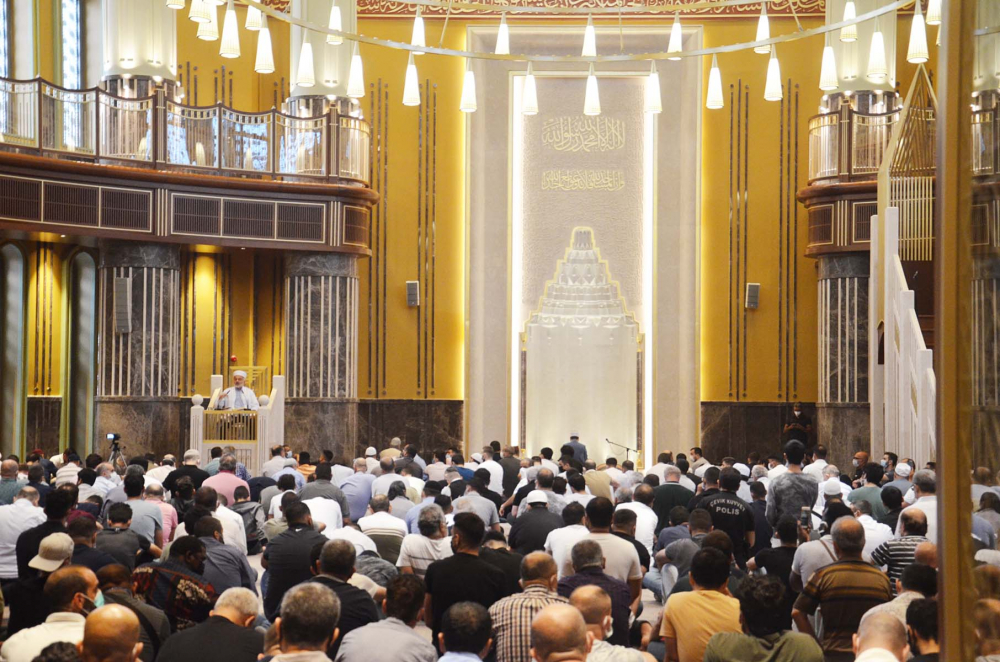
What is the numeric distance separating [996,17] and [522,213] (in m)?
19.1

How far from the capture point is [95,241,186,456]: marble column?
1571 centimetres

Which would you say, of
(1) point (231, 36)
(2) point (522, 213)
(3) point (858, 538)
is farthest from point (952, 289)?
(2) point (522, 213)

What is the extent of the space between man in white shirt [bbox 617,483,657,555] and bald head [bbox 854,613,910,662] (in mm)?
4411

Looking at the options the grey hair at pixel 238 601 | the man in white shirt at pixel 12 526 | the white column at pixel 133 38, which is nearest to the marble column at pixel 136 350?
the white column at pixel 133 38

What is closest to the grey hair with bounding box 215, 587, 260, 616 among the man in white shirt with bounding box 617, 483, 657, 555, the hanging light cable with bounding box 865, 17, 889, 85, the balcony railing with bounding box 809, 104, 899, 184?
the man in white shirt with bounding box 617, 483, 657, 555

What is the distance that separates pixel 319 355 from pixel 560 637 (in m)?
14.0

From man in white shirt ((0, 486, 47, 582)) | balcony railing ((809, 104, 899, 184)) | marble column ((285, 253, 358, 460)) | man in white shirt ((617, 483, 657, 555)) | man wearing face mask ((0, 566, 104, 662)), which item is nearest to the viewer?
man wearing face mask ((0, 566, 104, 662))

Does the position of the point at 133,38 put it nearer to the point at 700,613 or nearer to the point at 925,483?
the point at 925,483

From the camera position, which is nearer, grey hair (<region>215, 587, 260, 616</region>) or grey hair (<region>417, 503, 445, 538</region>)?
grey hair (<region>215, 587, 260, 616</region>)

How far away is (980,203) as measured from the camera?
1075 mm

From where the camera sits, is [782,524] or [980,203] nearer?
[980,203]

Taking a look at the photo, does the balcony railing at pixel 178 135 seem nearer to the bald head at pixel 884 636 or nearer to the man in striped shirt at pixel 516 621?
the man in striped shirt at pixel 516 621

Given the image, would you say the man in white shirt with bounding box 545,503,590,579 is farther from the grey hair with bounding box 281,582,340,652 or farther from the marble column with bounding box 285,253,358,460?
the marble column with bounding box 285,253,358,460

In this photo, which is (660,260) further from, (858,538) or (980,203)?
(980,203)
